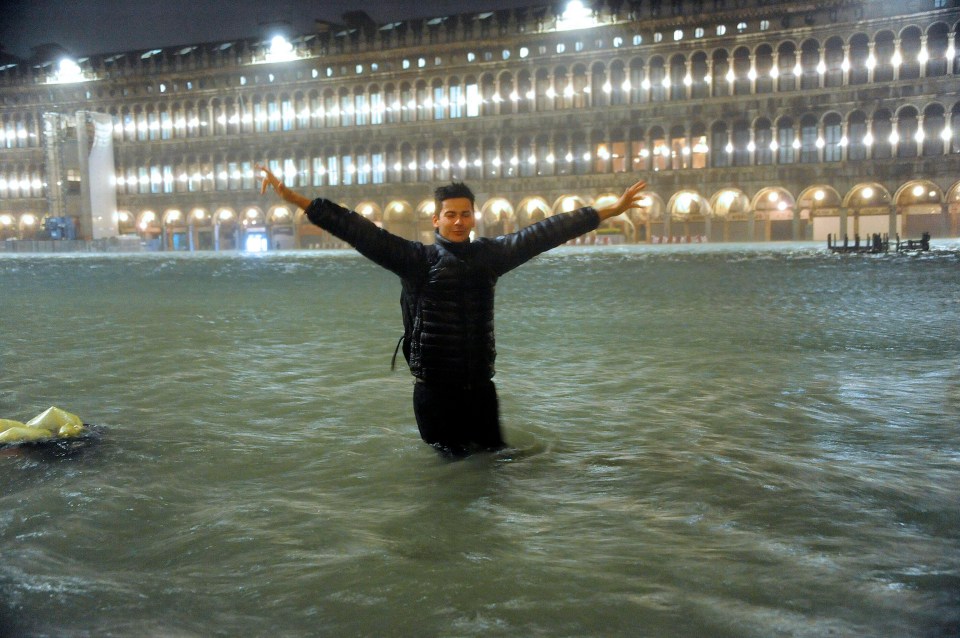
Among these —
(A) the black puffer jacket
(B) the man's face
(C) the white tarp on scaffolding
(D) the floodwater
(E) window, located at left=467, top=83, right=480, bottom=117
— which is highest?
(E) window, located at left=467, top=83, right=480, bottom=117

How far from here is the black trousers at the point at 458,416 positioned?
3975 mm

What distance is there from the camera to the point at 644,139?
54812 mm

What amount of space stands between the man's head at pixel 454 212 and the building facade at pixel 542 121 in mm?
47019

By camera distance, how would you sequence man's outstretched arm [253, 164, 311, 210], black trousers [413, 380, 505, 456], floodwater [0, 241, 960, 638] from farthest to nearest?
black trousers [413, 380, 505, 456] < man's outstretched arm [253, 164, 311, 210] < floodwater [0, 241, 960, 638]

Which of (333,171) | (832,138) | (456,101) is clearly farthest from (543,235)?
(333,171)

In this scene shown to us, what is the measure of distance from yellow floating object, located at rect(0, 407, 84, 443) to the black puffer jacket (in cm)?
197

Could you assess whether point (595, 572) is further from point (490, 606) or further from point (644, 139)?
point (644, 139)

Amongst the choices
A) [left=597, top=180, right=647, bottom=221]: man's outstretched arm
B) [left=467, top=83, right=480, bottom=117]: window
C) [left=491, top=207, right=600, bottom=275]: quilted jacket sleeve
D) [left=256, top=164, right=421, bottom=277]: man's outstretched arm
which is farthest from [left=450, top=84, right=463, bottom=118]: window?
[left=256, top=164, right=421, bottom=277]: man's outstretched arm

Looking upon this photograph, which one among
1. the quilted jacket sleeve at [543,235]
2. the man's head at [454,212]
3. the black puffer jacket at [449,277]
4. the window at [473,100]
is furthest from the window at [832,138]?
the man's head at [454,212]

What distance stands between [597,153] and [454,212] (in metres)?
53.7

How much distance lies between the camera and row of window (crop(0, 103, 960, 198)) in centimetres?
4941

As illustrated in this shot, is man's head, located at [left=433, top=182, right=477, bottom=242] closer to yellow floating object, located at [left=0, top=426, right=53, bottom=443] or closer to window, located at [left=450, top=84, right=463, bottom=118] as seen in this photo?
yellow floating object, located at [left=0, top=426, right=53, bottom=443]

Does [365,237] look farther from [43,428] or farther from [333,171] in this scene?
[333,171]

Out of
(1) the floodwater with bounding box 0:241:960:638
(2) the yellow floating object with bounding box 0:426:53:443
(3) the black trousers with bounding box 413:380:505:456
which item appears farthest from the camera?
(2) the yellow floating object with bounding box 0:426:53:443
